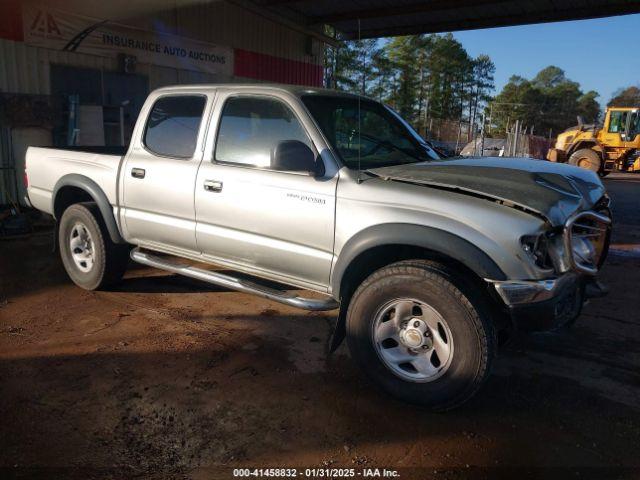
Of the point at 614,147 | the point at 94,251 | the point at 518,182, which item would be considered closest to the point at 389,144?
the point at 518,182

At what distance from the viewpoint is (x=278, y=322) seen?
14.2 ft

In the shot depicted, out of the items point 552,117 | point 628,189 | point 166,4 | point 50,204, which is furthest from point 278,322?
point 552,117

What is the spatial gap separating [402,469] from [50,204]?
451 centimetres

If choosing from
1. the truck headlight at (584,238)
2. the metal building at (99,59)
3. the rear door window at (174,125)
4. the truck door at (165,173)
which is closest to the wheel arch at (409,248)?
the truck headlight at (584,238)

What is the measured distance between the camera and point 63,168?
4973 mm

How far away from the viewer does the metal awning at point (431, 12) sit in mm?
10602

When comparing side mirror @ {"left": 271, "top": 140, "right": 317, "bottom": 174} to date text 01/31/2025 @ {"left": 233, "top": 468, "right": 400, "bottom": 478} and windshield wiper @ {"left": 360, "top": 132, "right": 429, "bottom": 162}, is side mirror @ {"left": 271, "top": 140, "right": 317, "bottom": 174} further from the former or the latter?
date text 01/31/2025 @ {"left": 233, "top": 468, "right": 400, "bottom": 478}

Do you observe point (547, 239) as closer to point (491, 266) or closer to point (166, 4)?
point (491, 266)

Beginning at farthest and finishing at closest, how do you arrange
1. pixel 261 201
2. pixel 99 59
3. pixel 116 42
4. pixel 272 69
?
pixel 272 69 → pixel 116 42 → pixel 99 59 → pixel 261 201

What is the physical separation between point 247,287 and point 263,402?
3.04 ft

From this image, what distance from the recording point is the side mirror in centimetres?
329

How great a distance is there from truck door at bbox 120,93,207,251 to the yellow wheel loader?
2014 centimetres

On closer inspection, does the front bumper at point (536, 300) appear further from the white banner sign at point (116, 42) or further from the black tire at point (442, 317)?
the white banner sign at point (116, 42)

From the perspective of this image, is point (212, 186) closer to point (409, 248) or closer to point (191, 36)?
point (409, 248)
